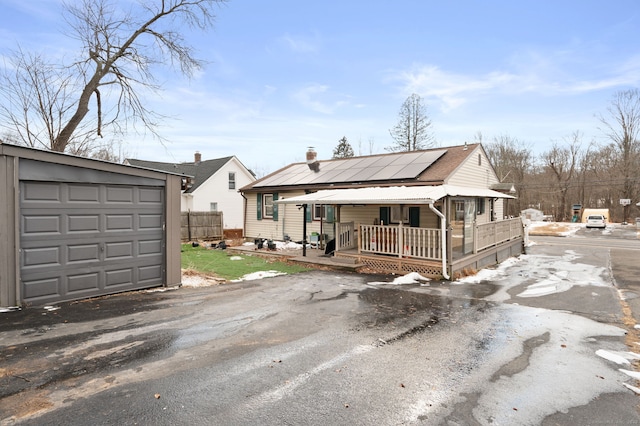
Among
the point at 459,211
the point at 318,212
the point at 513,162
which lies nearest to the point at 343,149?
the point at 513,162

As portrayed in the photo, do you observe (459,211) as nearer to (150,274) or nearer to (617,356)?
(617,356)

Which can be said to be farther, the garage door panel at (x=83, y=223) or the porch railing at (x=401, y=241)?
the porch railing at (x=401, y=241)

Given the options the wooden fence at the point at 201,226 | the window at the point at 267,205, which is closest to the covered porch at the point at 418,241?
the window at the point at 267,205

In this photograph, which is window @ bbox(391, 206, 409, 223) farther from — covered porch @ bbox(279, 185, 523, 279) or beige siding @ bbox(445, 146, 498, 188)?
beige siding @ bbox(445, 146, 498, 188)

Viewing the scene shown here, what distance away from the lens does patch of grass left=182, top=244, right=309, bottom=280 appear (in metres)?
10.5

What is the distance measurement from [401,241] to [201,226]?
1238cm

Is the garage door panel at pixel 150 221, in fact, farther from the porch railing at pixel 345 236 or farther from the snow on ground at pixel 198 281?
the porch railing at pixel 345 236

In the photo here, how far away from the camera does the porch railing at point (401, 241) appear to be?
10422mm

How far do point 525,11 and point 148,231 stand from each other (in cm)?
1522

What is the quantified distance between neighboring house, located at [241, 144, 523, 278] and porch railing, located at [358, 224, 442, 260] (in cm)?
3

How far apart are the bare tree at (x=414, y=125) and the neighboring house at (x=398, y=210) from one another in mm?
14744

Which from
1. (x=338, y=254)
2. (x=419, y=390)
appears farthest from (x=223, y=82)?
(x=419, y=390)

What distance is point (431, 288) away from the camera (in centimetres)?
887

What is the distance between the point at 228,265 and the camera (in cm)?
1170
